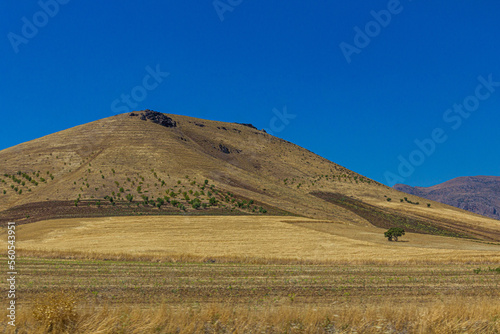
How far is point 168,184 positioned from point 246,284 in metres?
73.8

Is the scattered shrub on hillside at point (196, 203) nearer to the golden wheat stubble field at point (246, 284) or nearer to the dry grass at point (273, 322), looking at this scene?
the golden wheat stubble field at point (246, 284)

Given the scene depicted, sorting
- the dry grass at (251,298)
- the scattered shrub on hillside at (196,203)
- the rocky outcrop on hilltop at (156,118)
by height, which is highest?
the rocky outcrop on hilltop at (156,118)

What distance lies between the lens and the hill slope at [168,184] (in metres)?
78.4

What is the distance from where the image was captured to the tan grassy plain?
117 feet

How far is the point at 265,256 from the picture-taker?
34844 millimetres

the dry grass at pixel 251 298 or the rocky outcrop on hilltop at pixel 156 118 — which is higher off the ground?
the rocky outcrop on hilltop at pixel 156 118

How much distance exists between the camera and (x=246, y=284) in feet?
74.0

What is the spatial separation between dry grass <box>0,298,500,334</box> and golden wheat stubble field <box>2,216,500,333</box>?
4cm

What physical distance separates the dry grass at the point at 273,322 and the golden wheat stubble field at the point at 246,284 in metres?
0.04

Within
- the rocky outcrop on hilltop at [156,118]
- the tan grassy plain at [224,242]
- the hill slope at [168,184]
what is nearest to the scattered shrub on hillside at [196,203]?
the hill slope at [168,184]

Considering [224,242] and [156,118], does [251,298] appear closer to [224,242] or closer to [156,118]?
[224,242]

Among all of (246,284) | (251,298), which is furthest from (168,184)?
(251,298)

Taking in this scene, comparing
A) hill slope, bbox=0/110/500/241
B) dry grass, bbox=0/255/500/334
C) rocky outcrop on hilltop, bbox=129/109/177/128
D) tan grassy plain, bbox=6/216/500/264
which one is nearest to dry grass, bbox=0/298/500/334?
dry grass, bbox=0/255/500/334

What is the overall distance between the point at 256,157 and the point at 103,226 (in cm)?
11259
